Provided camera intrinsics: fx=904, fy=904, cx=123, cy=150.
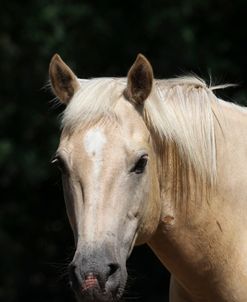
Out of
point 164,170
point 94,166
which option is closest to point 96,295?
point 94,166

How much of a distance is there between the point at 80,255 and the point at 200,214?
2.76 ft

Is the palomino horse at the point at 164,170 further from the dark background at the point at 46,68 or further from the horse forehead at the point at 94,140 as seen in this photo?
the dark background at the point at 46,68

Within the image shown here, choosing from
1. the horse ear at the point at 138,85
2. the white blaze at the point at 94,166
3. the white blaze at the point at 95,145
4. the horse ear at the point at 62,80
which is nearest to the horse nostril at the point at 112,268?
the white blaze at the point at 94,166

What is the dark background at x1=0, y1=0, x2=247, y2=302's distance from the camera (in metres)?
11.4

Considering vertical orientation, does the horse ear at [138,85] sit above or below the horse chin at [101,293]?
above

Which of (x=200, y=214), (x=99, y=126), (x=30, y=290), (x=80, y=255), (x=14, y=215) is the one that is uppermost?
(x=99, y=126)

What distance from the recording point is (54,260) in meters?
12.1

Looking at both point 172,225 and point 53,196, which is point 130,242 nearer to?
point 172,225

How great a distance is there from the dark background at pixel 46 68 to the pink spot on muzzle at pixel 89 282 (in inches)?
303

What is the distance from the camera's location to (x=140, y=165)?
151 inches

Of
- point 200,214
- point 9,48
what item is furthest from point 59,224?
point 200,214

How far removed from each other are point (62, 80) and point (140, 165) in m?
0.64

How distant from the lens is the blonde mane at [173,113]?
3.96 metres

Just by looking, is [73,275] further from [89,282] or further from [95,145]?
[95,145]
